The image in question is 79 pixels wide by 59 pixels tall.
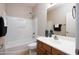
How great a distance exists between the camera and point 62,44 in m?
1.67

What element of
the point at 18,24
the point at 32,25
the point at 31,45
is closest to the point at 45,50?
the point at 31,45

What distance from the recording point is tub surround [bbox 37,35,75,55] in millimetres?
1373

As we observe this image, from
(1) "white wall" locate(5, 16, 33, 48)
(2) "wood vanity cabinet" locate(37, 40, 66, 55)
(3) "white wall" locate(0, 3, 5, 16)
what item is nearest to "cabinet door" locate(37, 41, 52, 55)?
(2) "wood vanity cabinet" locate(37, 40, 66, 55)

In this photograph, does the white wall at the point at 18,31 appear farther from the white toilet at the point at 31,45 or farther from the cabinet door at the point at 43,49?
the cabinet door at the point at 43,49

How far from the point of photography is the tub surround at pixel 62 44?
54.1 inches

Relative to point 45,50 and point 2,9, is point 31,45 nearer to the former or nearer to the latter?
point 45,50

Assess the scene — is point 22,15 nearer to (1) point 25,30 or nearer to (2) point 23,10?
(2) point 23,10

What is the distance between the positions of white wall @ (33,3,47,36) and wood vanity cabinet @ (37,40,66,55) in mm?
164

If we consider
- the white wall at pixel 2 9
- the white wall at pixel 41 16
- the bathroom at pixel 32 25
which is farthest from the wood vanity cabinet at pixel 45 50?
the white wall at pixel 2 9

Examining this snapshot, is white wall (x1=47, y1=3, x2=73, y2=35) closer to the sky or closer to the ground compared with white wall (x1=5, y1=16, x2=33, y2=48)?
closer to the sky

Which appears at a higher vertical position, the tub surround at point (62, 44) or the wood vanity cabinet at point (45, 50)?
the tub surround at point (62, 44)

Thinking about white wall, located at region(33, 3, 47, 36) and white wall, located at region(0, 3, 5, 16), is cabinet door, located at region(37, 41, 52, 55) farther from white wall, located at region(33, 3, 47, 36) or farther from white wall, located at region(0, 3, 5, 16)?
white wall, located at region(0, 3, 5, 16)

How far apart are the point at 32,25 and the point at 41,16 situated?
0.61 ft
